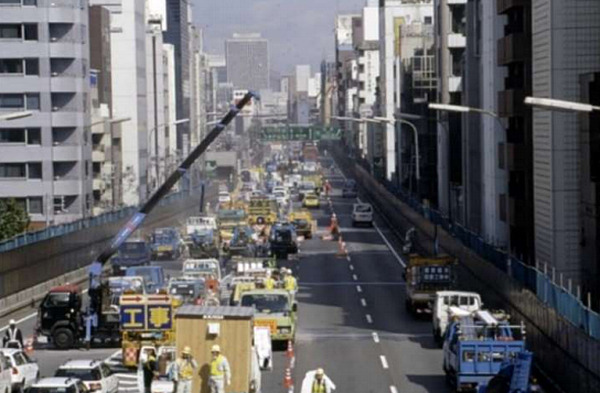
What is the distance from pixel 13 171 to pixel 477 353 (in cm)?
6497

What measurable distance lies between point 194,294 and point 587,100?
13.7 metres

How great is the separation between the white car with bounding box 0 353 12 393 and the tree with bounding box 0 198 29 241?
3921 centimetres

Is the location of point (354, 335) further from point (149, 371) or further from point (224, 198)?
point (224, 198)

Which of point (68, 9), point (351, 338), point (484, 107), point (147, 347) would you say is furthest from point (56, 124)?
point (147, 347)

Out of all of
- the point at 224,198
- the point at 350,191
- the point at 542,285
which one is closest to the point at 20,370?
the point at 542,285

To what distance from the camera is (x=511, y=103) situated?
220ft

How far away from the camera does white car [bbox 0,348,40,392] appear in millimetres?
36156

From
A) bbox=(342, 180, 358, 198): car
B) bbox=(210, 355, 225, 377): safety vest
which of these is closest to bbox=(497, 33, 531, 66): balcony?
bbox=(210, 355, 225, 377): safety vest

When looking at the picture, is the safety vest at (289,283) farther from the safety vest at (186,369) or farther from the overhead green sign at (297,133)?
the overhead green sign at (297,133)

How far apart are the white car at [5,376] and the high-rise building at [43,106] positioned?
60713mm

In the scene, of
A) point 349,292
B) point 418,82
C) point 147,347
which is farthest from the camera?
point 418,82

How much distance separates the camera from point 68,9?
9788 cm

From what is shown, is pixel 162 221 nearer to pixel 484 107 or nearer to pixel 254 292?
pixel 484 107

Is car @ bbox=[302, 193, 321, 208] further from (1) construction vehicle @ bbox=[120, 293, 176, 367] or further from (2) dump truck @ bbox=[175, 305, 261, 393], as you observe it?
(2) dump truck @ bbox=[175, 305, 261, 393]
